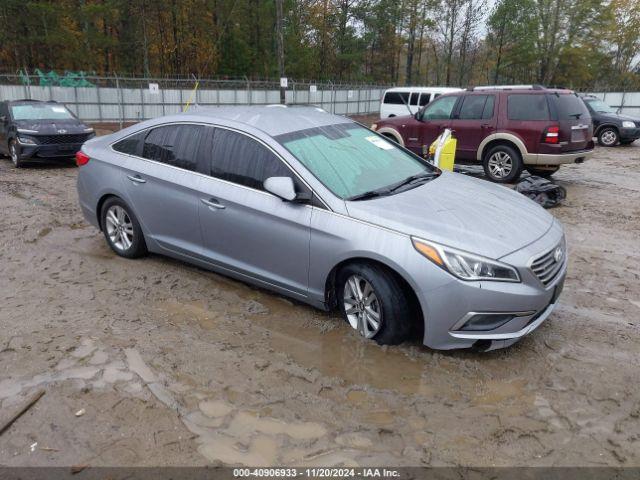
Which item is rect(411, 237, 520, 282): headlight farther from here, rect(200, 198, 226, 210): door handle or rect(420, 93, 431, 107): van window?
rect(420, 93, 431, 107): van window

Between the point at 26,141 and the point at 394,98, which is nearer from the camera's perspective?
the point at 26,141

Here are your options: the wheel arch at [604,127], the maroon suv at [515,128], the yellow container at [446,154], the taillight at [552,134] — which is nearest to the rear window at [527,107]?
the maroon suv at [515,128]

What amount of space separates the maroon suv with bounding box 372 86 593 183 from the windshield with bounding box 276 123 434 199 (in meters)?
5.52

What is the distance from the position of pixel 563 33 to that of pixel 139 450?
2058 inches

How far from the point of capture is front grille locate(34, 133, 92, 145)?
11461 mm

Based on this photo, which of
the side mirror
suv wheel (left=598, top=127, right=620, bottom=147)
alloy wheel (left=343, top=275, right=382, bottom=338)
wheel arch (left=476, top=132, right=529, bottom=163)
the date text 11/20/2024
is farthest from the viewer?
suv wheel (left=598, top=127, right=620, bottom=147)

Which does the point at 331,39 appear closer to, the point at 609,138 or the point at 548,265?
the point at 609,138

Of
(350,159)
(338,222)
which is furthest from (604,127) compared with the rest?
(338,222)

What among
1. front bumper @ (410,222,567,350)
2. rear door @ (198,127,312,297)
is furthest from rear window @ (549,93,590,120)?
rear door @ (198,127,312,297)

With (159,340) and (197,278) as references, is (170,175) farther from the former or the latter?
(159,340)

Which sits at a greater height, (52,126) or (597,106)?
(597,106)

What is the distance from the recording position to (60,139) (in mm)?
11664

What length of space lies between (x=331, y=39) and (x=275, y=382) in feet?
172

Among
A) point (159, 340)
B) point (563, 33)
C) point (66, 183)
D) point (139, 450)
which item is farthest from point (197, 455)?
point (563, 33)
